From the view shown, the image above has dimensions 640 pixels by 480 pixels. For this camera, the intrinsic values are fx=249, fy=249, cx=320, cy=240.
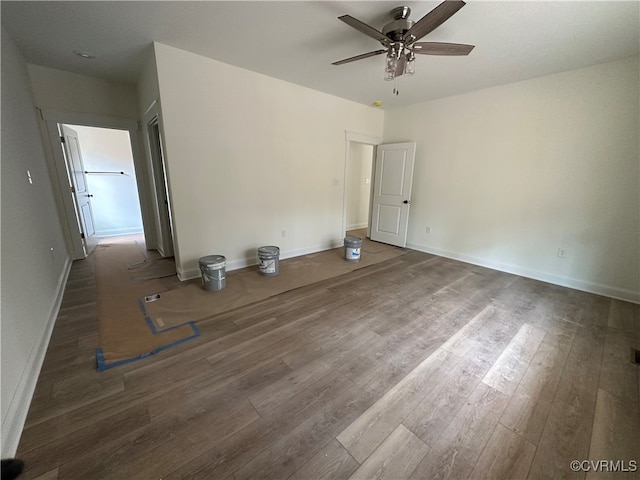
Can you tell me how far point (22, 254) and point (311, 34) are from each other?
3066 millimetres

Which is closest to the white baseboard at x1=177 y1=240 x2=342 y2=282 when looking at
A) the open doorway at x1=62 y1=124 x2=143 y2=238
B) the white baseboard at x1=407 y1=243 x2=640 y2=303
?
the white baseboard at x1=407 y1=243 x2=640 y2=303

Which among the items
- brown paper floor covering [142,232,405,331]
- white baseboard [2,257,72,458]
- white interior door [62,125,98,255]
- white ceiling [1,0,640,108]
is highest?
white ceiling [1,0,640,108]

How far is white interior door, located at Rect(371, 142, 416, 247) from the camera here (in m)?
4.70

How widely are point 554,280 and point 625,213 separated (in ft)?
3.47

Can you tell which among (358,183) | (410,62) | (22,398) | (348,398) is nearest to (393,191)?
(358,183)

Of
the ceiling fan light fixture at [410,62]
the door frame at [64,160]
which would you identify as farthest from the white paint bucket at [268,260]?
the door frame at [64,160]

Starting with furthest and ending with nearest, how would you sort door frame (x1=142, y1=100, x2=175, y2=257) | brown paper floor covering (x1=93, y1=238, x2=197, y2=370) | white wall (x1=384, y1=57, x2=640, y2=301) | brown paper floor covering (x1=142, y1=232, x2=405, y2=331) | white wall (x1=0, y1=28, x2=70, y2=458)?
door frame (x1=142, y1=100, x2=175, y2=257) < white wall (x1=384, y1=57, x2=640, y2=301) < brown paper floor covering (x1=142, y1=232, x2=405, y2=331) < brown paper floor covering (x1=93, y1=238, x2=197, y2=370) < white wall (x1=0, y1=28, x2=70, y2=458)

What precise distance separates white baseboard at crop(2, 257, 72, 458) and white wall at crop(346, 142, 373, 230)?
17.4ft

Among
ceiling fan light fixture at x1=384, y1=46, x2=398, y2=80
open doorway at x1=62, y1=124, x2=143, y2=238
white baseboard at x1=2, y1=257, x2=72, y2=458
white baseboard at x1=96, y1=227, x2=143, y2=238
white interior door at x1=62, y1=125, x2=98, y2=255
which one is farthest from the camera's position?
white baseboard at x1=96, y1=227, x2=143, y2=238

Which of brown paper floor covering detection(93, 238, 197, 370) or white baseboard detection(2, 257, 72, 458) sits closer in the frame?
white baseboard detection(2, 257, 72, 458)

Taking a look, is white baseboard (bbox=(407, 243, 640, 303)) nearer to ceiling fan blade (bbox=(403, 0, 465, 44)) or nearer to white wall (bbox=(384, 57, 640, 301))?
white wall (bbox=(384, 57, 640, 301))

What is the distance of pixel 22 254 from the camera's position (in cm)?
190

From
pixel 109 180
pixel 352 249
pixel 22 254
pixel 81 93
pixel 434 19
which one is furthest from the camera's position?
pixel 109 180

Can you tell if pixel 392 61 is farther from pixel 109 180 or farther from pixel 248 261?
pixel 109 180
